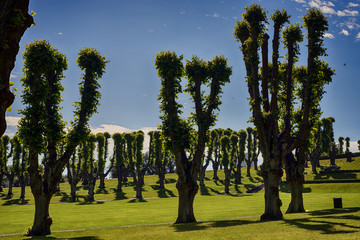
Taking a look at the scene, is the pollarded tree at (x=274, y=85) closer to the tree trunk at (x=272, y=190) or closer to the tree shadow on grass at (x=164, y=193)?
the tree trunk at (x=272, y=190)

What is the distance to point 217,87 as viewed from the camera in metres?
27.8

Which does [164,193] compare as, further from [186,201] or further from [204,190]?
[186,201]

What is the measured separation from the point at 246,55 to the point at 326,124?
58.1 meters

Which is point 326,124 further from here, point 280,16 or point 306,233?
point 306,233

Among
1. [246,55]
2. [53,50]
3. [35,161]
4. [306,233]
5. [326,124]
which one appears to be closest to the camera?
[306,233]

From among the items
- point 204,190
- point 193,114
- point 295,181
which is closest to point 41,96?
point 193,114

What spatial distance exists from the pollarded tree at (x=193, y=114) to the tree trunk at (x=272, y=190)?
5701 mm

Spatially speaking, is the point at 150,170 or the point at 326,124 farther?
the point at 150,170

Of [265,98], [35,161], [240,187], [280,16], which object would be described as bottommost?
[240,187]

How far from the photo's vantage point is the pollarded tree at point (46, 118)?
20953 mm

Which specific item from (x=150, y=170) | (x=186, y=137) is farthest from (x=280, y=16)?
(x=150, y=170)

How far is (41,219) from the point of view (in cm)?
2042

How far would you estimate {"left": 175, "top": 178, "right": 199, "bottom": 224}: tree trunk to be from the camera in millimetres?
23766

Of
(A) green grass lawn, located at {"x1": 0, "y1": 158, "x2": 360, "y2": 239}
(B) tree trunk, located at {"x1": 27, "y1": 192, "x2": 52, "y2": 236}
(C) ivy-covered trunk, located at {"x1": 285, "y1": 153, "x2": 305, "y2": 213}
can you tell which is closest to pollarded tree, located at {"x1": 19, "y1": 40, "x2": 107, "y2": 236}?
(B) tree trunk, located at {"x1": 27, "y1": 192, "x2": 52, "y2": 236}
